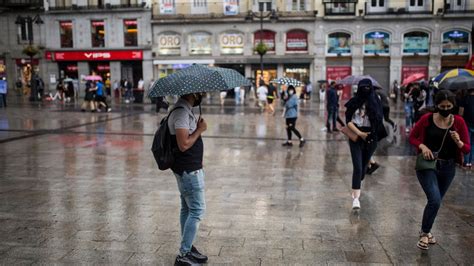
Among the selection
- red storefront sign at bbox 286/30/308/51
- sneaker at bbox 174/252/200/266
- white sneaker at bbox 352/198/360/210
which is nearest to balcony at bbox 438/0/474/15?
red storefront sign at bbox 286/30/308/51

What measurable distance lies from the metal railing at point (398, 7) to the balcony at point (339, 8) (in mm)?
1184

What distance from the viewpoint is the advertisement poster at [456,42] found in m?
35.9

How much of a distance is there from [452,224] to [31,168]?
779cm

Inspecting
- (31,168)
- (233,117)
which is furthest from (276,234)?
(233,117)

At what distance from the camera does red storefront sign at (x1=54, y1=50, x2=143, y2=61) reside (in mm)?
39531

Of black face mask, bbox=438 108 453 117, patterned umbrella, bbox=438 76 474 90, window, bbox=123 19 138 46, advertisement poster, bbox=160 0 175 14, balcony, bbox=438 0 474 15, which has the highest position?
advertisement poster, bbox=160 0 175 14

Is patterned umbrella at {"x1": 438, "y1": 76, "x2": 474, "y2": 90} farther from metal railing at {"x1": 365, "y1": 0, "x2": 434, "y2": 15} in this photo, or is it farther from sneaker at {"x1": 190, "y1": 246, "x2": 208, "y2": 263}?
metal railing at {"x1": 365, "y1": 0, "x2": 434, "y2": 15}

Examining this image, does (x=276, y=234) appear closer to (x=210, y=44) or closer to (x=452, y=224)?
(x=452, y=224)

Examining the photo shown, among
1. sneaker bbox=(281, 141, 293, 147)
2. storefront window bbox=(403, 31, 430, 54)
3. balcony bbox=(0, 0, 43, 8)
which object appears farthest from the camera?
balcony bbox=(0, 0, 43, 8)

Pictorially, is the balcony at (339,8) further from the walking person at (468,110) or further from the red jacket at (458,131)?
the red jacket at (458,131)

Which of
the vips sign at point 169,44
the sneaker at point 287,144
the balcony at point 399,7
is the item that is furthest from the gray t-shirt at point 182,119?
the vips sign at point 169,44

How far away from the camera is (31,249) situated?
16.0ft

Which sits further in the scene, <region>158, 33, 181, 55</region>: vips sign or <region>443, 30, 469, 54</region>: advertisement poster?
<region>158, 33, 181, 55</region>: vips sign

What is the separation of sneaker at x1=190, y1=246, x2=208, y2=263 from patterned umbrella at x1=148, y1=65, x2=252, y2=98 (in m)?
1.63
